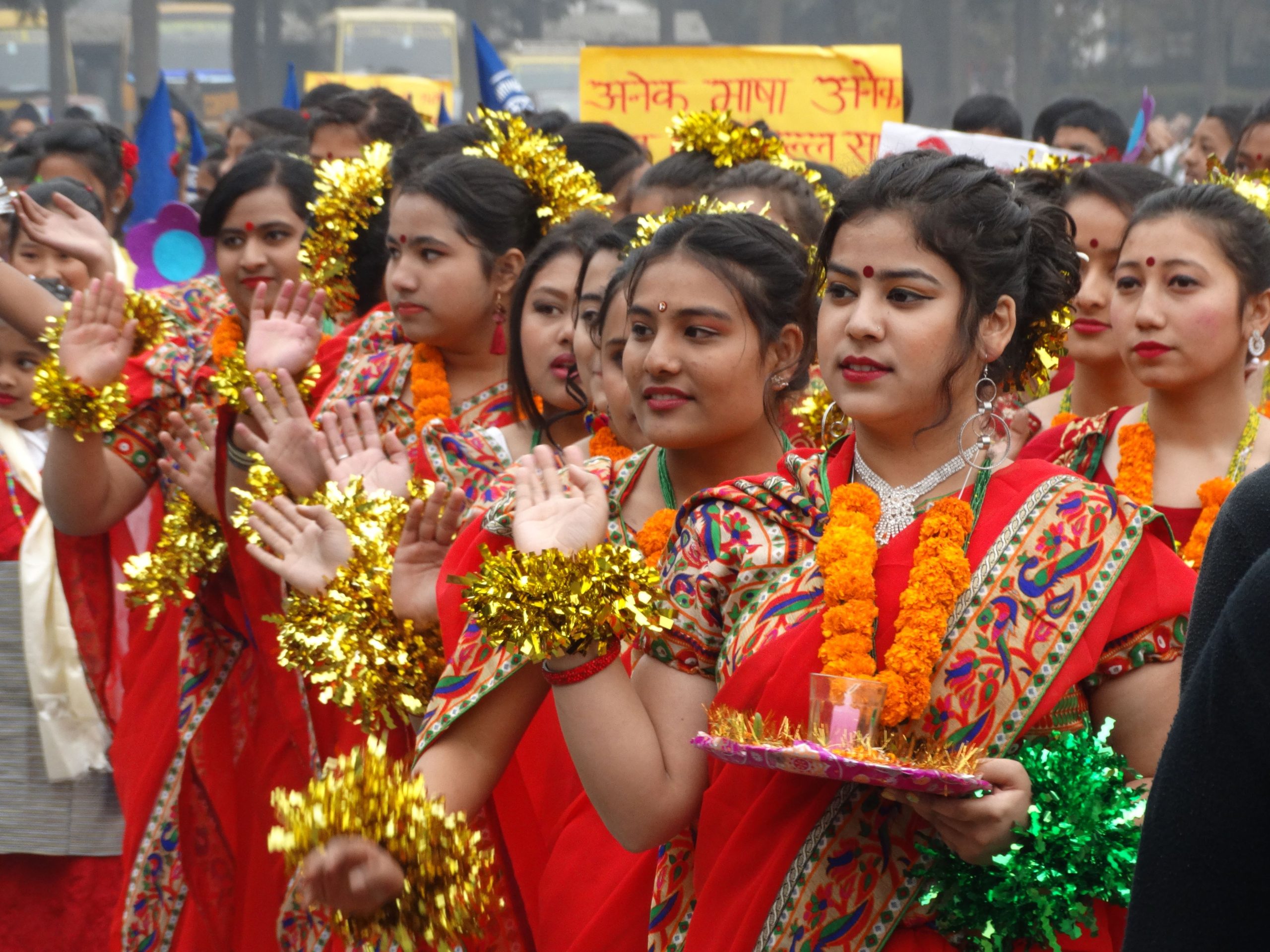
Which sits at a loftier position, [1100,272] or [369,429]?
[1100,272]

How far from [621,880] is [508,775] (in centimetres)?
41

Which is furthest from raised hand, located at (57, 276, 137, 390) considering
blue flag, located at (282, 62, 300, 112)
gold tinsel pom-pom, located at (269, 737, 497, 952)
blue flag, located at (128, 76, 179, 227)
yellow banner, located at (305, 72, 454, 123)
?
yellow banner, located at (305, 72, 454, 123)

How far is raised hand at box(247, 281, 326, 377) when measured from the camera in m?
4.14

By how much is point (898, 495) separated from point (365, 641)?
1.15m

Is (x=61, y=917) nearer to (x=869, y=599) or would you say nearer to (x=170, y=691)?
(x=170, y=691)

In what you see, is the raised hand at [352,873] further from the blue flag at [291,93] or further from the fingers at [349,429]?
the blue flag at [291,93]

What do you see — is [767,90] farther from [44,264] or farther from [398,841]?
[398,841]

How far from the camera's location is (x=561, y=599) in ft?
7.03

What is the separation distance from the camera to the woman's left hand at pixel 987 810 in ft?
6.38

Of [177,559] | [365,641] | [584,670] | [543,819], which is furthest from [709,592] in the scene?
[177,559]

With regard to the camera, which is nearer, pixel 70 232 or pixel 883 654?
pixel 883 654

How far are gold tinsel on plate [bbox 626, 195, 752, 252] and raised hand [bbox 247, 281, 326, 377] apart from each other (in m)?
1.35

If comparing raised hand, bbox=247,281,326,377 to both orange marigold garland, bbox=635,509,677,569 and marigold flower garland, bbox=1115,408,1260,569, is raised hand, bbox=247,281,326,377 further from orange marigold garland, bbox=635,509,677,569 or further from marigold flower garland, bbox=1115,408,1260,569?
marigold flower garland, bbox=1115,408,1260,569

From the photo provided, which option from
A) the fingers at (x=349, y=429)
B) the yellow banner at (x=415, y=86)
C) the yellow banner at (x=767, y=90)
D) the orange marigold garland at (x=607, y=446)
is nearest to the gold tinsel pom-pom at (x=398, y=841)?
the orange marigold garland at (x=607, y=446)
